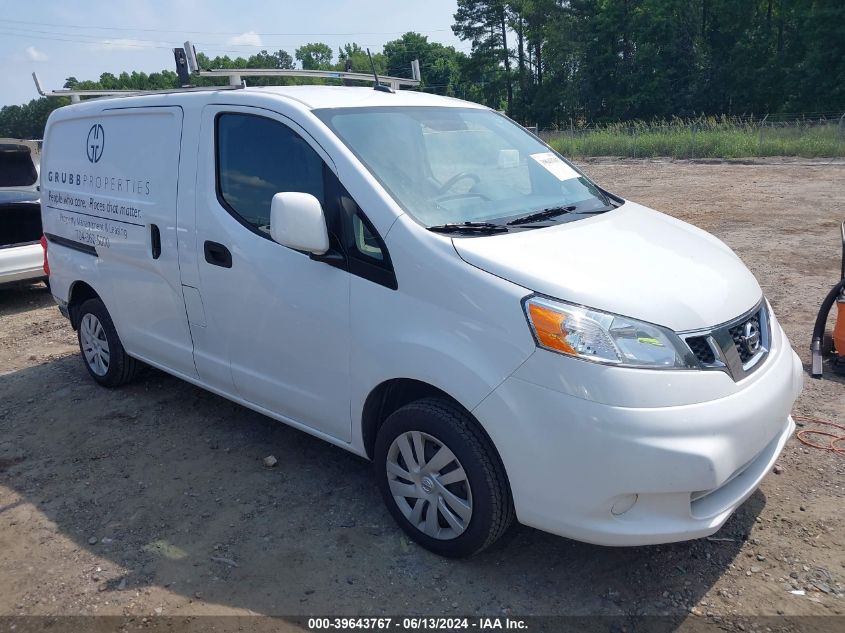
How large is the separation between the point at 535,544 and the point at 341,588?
3.00 feet

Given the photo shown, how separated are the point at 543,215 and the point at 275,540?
2045mm

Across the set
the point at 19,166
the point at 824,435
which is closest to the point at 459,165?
the point at 824,435

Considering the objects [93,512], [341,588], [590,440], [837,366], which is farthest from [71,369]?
[837,366]

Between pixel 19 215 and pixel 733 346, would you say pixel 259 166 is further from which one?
pixel 19 215

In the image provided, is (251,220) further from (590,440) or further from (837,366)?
(837,366)

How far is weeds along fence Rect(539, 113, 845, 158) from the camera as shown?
2239cm

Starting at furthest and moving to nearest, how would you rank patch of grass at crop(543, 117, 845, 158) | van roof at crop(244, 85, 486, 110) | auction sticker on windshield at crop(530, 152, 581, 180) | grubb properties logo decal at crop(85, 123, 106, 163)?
1. patch of grass at crop(543, 117, 845, 158)
2. grubb properties logo decal at crop(85, 123, 106, 163)
3. auction sticker on windshield at crop(530, 152, 581, 180)
4. van roof at crop(244, 85, 486, 110)

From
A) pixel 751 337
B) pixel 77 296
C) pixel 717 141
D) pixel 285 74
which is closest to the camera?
pixel 751 337

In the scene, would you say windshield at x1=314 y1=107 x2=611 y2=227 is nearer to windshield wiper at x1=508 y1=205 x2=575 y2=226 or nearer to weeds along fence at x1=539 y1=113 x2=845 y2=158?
windshield wiper at x1=508 y1=205 x2=575 y2=226

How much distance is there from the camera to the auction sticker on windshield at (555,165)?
387 cm

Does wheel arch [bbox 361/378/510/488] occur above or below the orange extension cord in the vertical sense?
above

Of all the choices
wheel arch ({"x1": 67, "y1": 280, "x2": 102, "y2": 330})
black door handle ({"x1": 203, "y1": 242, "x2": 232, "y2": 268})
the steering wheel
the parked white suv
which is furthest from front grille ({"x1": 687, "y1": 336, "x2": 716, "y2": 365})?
the parked white suv

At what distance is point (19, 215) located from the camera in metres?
8.29

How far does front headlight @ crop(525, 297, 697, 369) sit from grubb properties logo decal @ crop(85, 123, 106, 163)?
11.5 ft
